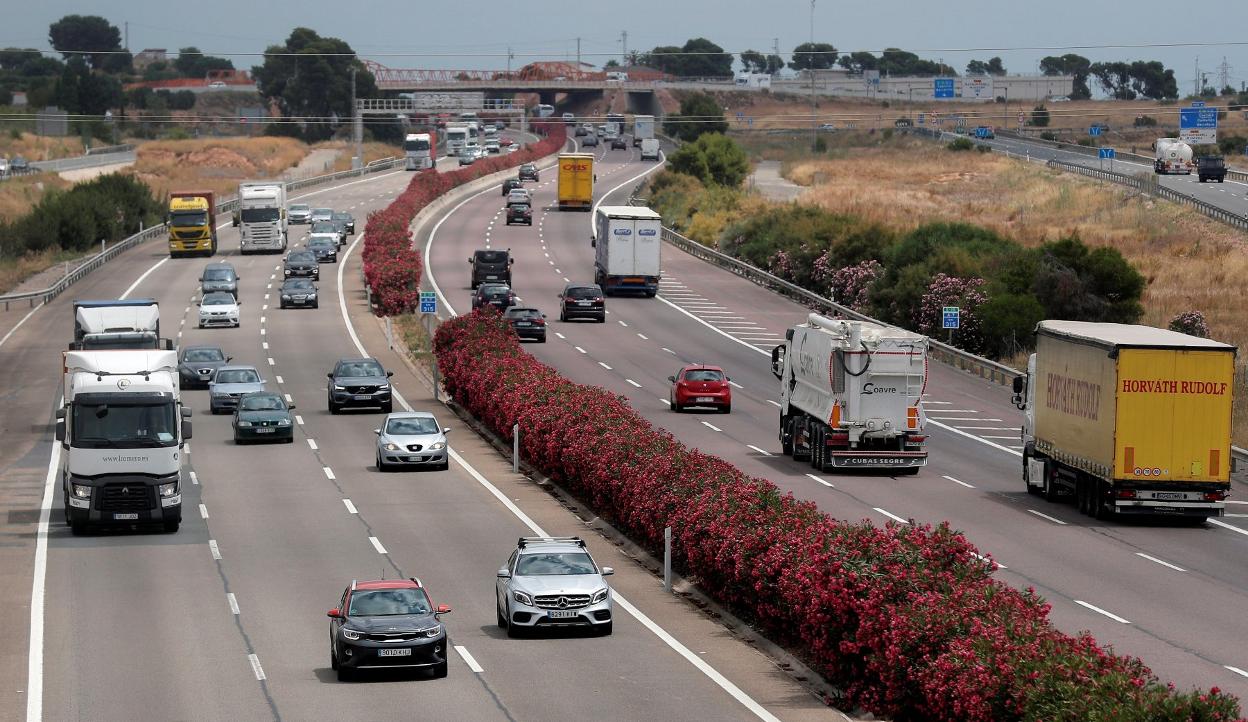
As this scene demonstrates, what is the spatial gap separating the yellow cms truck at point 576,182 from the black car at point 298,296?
41200mm

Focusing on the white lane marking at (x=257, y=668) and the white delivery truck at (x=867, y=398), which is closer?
the white lane marking at (x=257, y=668)

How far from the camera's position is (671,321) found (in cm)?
7406

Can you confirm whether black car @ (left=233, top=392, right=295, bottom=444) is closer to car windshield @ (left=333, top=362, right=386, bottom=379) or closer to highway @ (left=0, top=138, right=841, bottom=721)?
highway @ (left=0, top=138, right=841, bottom=721)

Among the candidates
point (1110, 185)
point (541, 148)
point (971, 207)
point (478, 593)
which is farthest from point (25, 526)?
point (541, 148)

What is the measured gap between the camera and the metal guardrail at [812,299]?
60.1 meters

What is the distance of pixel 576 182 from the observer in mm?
120562

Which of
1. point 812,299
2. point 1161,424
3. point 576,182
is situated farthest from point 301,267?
point 1161,424

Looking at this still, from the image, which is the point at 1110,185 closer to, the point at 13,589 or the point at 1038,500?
the point at 1038,500

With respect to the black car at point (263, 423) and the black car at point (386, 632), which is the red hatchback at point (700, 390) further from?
the black car at point (386, 632)

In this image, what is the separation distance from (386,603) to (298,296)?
5781 centimetres

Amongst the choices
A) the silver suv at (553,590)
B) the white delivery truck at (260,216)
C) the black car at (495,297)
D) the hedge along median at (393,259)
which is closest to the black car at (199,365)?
the black car at (495,297)

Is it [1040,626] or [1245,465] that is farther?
[1245,465]

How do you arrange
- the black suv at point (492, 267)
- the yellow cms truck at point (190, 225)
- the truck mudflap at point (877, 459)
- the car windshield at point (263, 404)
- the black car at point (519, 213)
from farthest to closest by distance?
the black car at point (519, 213), the yellow cms truck at point (190, 225), the black suv at point (492, 267), the car windshield at point (263, 404), the truck mudflap at point (877, 459)

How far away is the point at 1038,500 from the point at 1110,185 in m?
86.9
